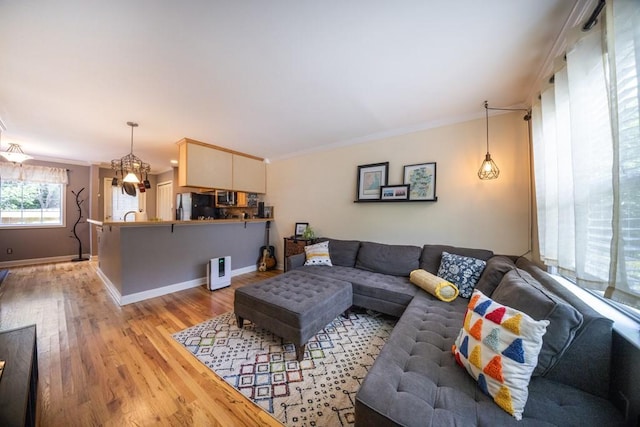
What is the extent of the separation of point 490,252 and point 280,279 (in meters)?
2.43

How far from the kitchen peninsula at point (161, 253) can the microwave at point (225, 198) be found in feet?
2.70

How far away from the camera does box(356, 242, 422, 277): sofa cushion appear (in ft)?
9.40

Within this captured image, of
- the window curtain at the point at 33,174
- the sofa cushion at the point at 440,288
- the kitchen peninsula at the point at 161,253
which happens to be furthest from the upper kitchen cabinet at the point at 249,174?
the window curtain at the point at 33,174

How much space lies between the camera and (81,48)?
1.66 metres

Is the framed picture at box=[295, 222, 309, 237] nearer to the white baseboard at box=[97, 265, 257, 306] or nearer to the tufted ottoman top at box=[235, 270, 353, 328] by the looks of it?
the tufted ottoman top at box=[235, 270, 353, 328]

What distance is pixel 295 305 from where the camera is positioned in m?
1.90

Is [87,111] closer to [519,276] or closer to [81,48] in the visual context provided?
[81,48]

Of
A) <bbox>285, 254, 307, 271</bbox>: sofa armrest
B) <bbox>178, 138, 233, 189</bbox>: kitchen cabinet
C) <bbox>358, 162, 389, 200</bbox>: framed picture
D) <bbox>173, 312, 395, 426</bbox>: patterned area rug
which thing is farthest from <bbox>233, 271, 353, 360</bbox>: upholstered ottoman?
<bbox>178, 138, 233, 189</bbox>: kitchen cabinet

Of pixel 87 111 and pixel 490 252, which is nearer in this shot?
pixel 490 252

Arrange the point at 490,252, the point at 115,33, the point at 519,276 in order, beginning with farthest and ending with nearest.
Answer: the point at 490,252
the point at 519,276
the point at 115,33

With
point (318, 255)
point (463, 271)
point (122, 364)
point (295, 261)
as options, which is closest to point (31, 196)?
point (122, 364)

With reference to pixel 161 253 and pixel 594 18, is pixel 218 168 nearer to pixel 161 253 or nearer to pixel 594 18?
pixel 161 253

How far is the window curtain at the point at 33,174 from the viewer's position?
183 inches

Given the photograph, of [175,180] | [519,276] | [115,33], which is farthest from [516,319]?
[175,180]
